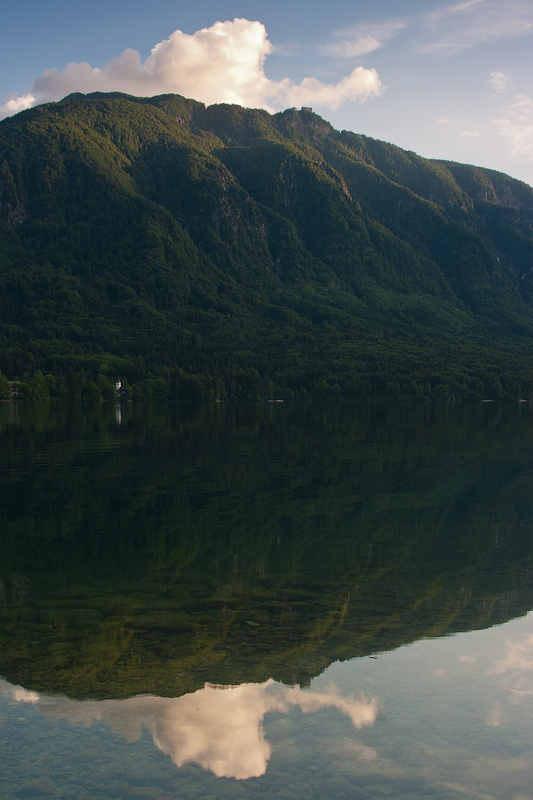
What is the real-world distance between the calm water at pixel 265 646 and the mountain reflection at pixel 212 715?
36mm

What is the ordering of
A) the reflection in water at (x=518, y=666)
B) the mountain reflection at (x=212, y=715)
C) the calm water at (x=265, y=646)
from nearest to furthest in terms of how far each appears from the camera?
the calm water at (x=265, y=646)
the mountain reflection at (x=212, y=715)
the reflection in water at (x=518, y=666)

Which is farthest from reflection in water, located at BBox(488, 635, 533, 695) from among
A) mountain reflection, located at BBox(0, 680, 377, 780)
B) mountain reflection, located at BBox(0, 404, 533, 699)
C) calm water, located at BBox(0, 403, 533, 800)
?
mountain reflection, located at BBox(0, 680, 377, 780)

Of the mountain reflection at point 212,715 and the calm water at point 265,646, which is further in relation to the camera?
the mountain reflection at point 212,715

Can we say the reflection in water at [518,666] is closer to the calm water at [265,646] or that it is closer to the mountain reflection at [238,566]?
the calm water at [265,646]

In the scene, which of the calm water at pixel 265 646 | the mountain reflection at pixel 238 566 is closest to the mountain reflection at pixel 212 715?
the calm water at pixel 265 646

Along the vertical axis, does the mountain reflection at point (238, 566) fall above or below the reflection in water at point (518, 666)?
below

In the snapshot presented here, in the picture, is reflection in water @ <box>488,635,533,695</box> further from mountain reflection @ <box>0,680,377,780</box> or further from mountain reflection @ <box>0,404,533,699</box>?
mountain reflection @ <box>0,680,377,780</box>

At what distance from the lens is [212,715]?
10.6 meters

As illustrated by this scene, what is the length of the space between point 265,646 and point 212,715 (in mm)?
2451

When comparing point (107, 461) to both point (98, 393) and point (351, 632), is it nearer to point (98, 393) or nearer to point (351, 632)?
point (351, 632)

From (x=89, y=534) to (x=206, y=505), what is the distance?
6169 mm

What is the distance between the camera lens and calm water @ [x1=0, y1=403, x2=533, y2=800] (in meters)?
9.30

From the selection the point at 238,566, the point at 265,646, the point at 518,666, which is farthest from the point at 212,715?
the point at 238,566

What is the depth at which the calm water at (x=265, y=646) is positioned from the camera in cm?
930
